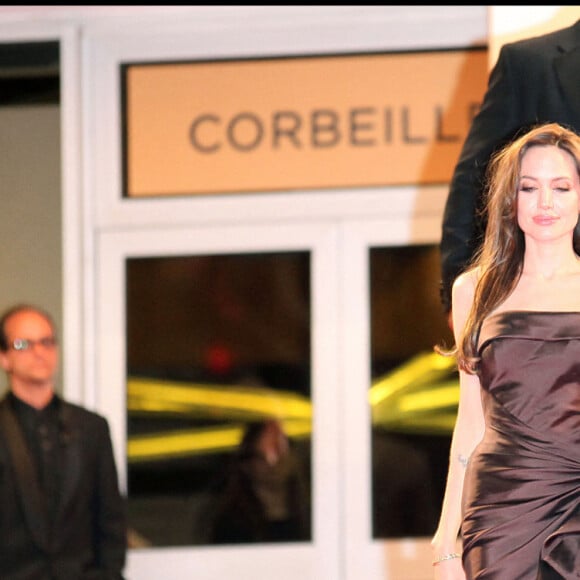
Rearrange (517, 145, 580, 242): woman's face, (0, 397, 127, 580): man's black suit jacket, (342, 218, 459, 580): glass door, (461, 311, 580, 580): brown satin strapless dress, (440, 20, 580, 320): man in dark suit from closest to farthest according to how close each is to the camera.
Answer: (461, 311, 580, 580): brown satin strapless dress < (517, 145, 580, 242): woman's face < (440, 20, 580, 320): man in dark suit < (0, 397, 127, 580): man's black suit jacket < (342, 218, 459, 580): glass door

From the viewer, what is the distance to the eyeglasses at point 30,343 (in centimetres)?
524

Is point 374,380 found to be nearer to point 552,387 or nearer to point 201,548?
point 201,548

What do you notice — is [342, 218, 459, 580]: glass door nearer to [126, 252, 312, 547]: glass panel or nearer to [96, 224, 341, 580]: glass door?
[96, 224, 341, 580]: glass door

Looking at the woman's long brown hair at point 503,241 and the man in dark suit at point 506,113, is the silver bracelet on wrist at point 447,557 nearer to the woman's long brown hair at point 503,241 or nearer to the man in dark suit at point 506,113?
the woman's long brown hair at point 503,241

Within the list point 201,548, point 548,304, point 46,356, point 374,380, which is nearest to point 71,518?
point 46,356

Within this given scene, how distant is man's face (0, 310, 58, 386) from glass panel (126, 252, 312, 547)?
2.79ft

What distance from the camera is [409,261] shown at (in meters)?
5.99

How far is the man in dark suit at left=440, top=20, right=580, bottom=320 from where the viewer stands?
119 inches

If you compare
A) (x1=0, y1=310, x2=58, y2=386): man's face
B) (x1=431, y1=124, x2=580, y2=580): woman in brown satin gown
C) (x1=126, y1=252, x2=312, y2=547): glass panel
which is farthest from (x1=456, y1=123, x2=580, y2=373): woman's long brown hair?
(x1=126, y1=252, x2=312, y2=547): glass panel

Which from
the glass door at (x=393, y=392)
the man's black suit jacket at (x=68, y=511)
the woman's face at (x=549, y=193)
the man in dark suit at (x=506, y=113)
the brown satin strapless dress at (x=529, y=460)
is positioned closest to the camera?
the brown satin strapless dress at (x=529, y=460)

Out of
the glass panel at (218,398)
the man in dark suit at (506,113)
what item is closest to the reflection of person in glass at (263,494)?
the glass panel at (218,398)

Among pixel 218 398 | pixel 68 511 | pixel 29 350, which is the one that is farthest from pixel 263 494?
pixel 29 350

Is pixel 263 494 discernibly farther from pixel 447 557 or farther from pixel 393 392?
pixel 447 557

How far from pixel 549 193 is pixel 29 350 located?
9.92ft
